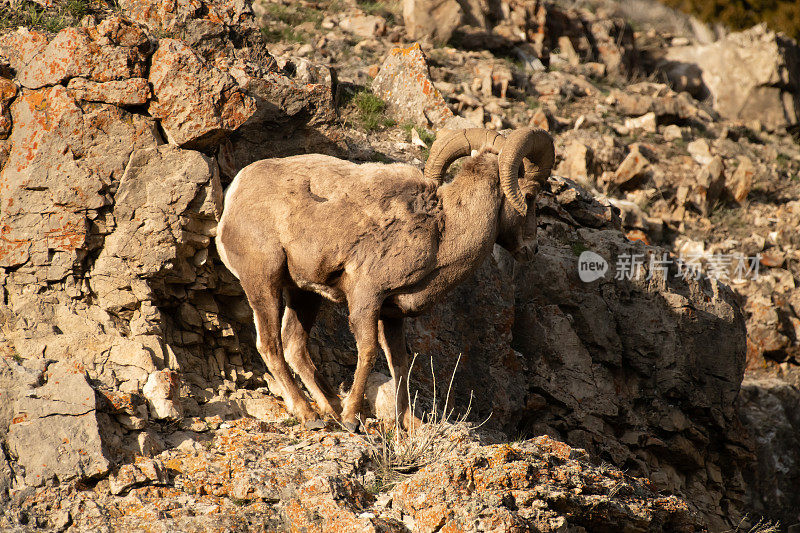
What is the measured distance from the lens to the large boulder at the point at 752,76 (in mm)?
20172

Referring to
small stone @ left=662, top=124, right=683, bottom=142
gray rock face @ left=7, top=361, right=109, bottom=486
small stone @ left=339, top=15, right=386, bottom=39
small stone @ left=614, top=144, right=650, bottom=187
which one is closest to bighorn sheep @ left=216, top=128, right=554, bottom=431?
gray rock face @ left=7, top=361, right=109, bottom=486

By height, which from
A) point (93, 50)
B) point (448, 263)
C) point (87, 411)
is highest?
point (93, 50)

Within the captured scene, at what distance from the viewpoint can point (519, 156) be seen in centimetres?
705

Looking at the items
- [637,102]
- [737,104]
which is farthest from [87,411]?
[737,104]

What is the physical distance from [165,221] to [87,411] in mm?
1840

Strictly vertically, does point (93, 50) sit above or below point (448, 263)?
above

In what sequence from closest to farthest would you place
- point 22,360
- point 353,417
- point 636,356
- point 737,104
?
1. point 22,360
2. point 353,417
3. point 636,356
4. point 737,104

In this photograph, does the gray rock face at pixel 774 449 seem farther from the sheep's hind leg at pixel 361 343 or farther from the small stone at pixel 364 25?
the small stone at pixel 364 25

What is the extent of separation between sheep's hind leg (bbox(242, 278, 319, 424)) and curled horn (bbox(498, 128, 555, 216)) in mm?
2129

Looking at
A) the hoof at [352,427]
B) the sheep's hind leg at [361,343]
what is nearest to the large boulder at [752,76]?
the sheep's hind leg at [361,343]

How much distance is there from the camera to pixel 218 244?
707cm

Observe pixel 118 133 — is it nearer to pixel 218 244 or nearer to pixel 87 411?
pixel 218 244

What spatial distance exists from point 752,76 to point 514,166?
1586cm

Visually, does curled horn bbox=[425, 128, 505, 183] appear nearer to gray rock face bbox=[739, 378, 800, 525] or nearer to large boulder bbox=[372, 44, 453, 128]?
large boulder bbox=[372, 44, 453, 128]
